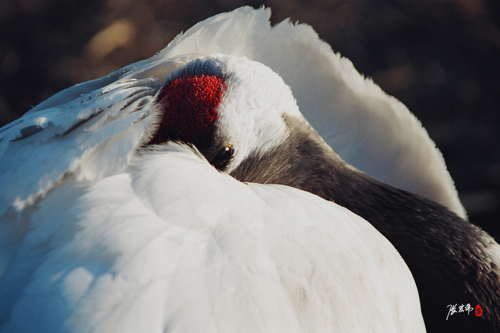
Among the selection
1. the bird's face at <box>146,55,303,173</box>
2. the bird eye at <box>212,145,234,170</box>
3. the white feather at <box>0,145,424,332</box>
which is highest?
the bird's face at <box>146,55,303,173</box>

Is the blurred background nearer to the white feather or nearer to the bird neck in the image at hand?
the bird neck

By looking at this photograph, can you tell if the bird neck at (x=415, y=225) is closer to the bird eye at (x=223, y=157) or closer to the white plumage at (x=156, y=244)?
the bird eye at (x=223, y=157)

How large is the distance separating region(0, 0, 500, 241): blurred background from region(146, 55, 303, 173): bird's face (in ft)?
2.14

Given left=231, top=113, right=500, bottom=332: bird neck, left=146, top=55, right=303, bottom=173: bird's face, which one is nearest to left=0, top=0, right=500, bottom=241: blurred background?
left=231, top=113, right=500, bottom=332: bird neck

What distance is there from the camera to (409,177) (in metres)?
1.18

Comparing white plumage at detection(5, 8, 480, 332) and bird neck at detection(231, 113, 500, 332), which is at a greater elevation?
bird neck at detection(231, 113, 500, 332)

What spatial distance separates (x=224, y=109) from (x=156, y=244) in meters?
0.29

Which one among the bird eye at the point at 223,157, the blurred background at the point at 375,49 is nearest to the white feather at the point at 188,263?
the bird eye at the point at 223,157

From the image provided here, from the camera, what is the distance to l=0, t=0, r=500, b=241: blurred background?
1.38 metres

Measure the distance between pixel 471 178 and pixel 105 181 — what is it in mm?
1163

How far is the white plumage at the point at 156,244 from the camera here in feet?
1.55

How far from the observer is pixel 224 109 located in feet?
2.39

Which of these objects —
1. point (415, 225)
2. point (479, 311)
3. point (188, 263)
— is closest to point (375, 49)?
point (415, 225)

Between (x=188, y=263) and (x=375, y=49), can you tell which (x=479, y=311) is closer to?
(x=188, y=263)
